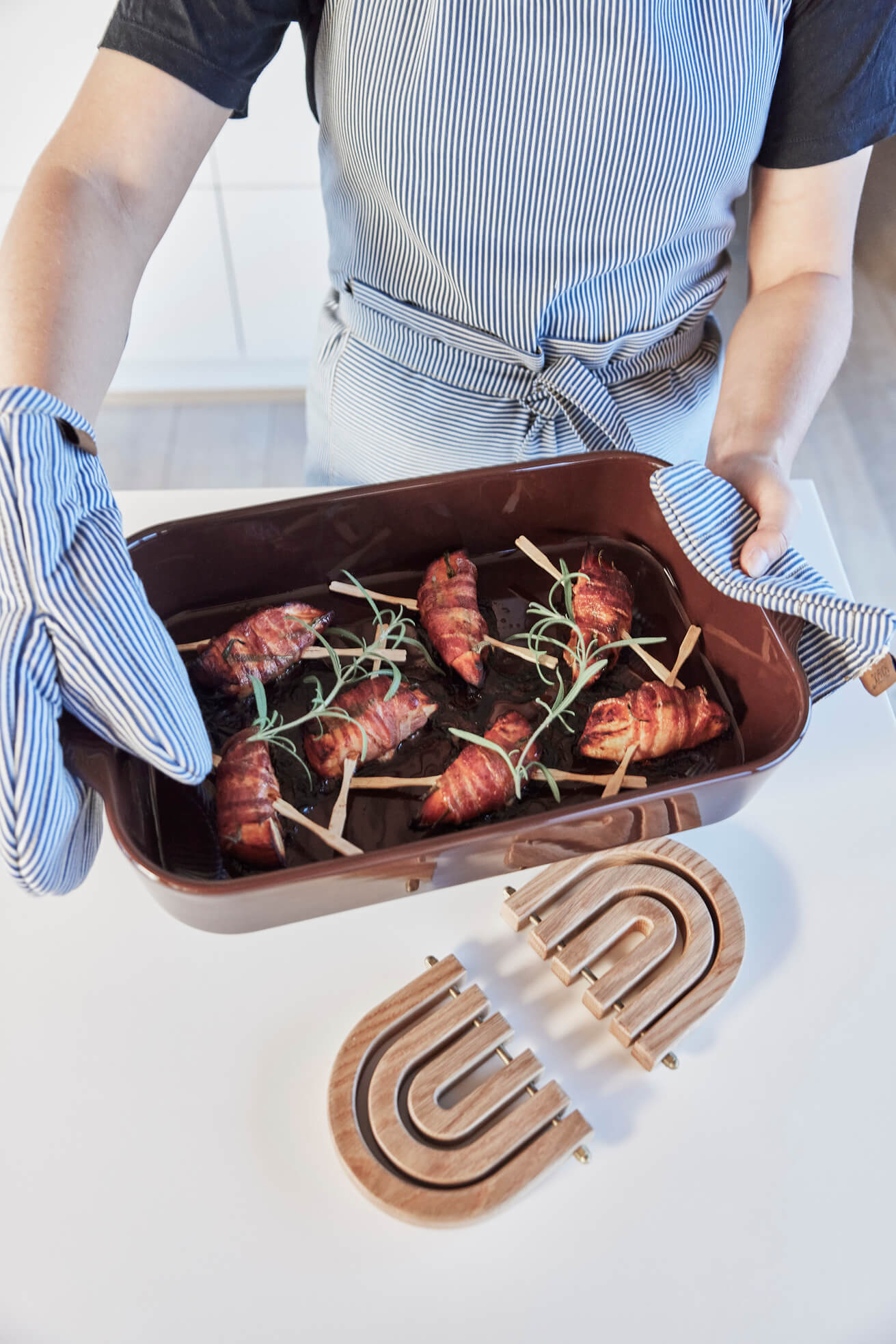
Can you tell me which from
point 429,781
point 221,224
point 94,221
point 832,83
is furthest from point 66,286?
point 221,224

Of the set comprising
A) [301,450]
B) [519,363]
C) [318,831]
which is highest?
[519,363]

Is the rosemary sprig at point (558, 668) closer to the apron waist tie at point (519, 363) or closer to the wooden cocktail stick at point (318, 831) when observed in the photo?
the wooden cocktail stick at point (318, 831)

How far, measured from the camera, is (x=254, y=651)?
73cm

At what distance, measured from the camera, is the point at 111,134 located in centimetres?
79

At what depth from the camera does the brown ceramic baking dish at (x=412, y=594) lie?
585 millimetres

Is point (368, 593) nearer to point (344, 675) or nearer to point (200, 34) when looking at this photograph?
point (344, 675)

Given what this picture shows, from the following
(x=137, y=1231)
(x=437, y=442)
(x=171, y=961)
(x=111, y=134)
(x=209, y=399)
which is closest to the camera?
(x=137, y=1231)

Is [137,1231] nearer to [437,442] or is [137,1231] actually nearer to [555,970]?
[555,970]

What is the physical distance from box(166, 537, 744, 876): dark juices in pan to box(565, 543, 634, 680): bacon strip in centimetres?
2

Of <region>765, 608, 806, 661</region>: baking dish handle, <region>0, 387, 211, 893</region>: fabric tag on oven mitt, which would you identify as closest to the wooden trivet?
<region>0, 387, 211, 893</region>: fabric tag on oven mitt

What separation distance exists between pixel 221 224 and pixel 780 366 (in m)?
1.42

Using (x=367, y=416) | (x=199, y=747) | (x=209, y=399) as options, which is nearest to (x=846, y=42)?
(x=367, y=416)

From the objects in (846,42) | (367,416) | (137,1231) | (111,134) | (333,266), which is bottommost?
(137,1231)

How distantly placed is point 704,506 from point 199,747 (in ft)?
1.35
